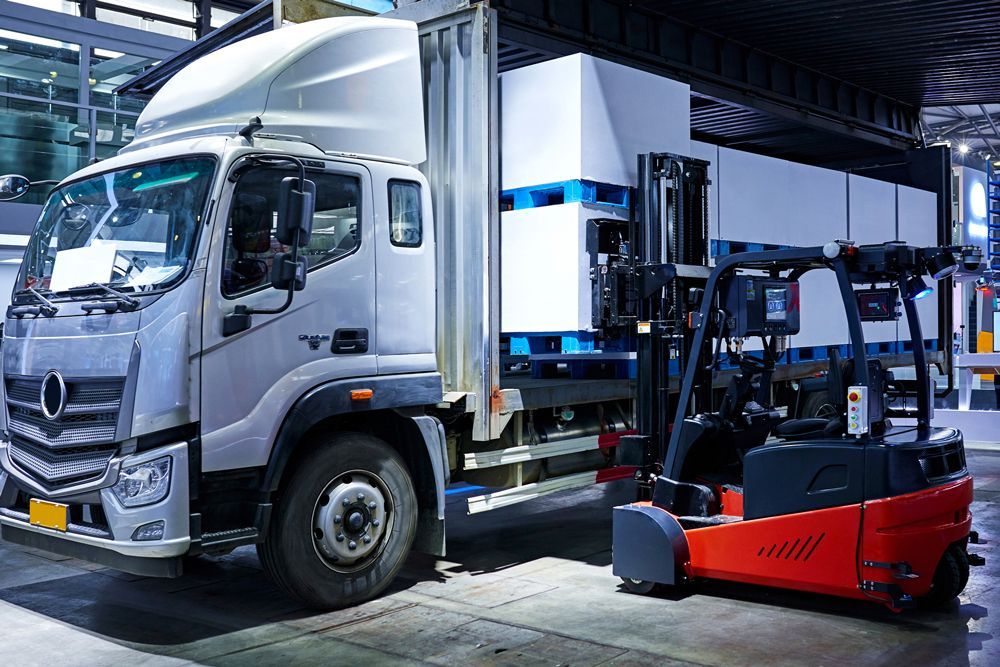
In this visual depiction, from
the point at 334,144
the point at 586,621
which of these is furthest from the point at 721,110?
the point at 586,621

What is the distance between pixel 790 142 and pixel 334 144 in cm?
895

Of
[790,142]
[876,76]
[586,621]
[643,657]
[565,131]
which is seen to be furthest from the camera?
[790,142]

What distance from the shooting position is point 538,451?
6281mm

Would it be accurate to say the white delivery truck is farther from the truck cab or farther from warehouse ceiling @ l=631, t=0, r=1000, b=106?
warehouse ceiling @ l=631, t=0, r=1000, b=106

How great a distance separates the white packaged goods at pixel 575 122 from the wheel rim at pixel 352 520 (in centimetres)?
232

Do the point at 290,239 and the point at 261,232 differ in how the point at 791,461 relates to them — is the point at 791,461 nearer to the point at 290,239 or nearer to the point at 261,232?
the point at 290,239

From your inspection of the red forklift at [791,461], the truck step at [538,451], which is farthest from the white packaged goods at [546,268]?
the truck step at [538,451]

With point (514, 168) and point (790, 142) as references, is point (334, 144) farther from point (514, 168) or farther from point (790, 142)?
point (790, 142)

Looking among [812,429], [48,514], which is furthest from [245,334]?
[812,429]

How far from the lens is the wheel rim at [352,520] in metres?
5.28

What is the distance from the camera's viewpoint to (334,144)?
18.0 ft

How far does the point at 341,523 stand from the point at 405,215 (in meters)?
1.72

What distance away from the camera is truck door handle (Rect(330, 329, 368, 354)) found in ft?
17.4

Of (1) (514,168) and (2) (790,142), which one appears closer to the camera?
(1) (514,168)
